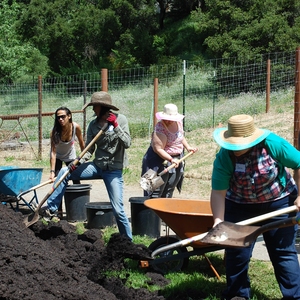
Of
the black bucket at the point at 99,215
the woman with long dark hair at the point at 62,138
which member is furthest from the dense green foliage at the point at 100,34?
the black bucket at the point at 99,215

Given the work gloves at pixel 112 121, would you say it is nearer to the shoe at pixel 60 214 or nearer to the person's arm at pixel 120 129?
the person's arm at pixel 120 129

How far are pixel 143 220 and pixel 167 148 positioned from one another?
2.99ft

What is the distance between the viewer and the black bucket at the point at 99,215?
24.4 feet

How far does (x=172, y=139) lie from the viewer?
23.4 ft

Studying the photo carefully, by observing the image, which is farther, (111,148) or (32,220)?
(32,220)

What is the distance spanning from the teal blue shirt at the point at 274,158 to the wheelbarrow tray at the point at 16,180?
13.9ft

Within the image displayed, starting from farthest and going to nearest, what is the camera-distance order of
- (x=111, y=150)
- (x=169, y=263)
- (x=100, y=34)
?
1. (x=100, y=34)
2. (x=111, y=150)
3. (x=169, y=263)

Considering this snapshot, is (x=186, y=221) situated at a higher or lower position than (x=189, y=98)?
higher

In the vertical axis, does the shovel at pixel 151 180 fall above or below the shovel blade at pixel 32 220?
above

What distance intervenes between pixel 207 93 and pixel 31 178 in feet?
39.1

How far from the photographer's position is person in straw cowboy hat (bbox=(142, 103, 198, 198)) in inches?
273

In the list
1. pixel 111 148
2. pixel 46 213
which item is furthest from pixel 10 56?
pixel 111 148

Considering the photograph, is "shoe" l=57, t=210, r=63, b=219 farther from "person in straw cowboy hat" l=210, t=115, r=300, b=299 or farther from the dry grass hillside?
"person in straw cowboy hat" l=210, t=115, r=300, b=299

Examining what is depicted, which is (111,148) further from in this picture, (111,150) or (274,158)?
(274,158)
